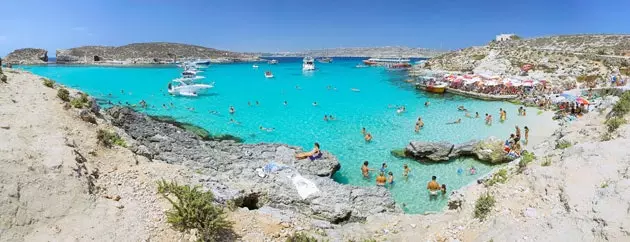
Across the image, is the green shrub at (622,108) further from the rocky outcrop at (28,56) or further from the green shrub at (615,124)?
the rocky outcrop at (28,56)

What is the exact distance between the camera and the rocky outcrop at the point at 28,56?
118062 millimetres

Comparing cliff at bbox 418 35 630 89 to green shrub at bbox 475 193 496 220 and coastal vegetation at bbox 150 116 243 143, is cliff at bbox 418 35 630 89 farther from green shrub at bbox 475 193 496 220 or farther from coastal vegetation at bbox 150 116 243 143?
green shrub at bbox 475 193 496 220

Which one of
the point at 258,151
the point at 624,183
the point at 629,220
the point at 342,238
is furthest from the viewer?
the point at 258,151

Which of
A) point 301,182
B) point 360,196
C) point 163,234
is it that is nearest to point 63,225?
point 163,234

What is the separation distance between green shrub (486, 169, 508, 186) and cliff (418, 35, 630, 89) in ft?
127

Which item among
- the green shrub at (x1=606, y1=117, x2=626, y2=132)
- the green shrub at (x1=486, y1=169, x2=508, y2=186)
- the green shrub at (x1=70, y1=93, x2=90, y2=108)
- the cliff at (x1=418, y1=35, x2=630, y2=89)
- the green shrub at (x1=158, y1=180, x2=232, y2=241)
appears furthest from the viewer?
the cliff at (x1=418, y1=35, x2=630, y2=89)

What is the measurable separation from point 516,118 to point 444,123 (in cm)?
642

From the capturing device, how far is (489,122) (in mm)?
28781

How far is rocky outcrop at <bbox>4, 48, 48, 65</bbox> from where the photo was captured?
11806 centimetres

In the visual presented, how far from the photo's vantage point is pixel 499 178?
12.5m

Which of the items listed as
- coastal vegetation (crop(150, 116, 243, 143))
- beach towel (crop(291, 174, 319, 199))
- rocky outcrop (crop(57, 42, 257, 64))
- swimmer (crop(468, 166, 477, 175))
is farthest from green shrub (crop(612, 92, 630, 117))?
rocky outcrop (crop(57, 42, 257, 64))

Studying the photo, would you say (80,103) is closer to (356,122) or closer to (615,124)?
(356,122)

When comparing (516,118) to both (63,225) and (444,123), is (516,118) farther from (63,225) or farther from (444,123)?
(63,225)

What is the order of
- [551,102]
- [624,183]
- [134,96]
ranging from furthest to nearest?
[134,96]
[551,102]
[624,183]
